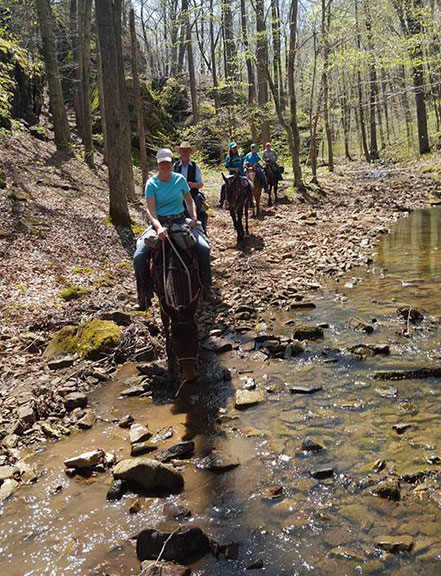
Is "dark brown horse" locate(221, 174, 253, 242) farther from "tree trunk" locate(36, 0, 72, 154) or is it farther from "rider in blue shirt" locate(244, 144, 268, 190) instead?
"tree trunk" locate(36, 0, 72, 154)

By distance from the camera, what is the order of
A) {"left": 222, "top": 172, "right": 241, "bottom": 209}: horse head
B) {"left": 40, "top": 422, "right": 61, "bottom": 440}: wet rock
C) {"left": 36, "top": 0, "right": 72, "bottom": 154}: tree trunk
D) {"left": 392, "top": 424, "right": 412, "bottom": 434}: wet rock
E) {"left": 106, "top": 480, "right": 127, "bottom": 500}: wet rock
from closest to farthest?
{"left": 106, "top": 480, "right": 127, "bottom": 500}: wet rock, {"left": 392, "top": 424, "right": 412, "bottom": 434}: wet rock, {"left": 40, "top": 422, "right": 61, "bottom": 440}: wet rock, {"left": 222, "top": 172, "right": 241, "bottom": 209}: horse head, {"left": 36, "top": 0, "right": 72, "bottom": 154}: tree trunk

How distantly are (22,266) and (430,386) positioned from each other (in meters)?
7.54

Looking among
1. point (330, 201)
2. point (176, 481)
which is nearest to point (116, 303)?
point (176, 481)

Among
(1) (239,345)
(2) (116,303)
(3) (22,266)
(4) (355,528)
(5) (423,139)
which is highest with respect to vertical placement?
(5) (423,139)

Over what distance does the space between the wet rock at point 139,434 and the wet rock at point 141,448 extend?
0.07 metres

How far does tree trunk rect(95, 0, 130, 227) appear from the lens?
12.1 metres

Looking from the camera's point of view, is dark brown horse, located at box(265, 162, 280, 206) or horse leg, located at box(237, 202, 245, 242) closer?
horse leg, located at box(237, 202, 245, 242)

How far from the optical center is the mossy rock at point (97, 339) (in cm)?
647

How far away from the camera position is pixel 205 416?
197 inches

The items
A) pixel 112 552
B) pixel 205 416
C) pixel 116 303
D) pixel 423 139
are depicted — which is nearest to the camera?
pixel 112 552

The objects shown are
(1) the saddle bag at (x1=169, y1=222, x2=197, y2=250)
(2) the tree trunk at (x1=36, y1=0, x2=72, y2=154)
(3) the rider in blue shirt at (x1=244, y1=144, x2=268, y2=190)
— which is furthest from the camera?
(2) the tree trunk at (x1=36, y1=0, x2=72, y2=154)

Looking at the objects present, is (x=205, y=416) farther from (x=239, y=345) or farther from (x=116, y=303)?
(x=116, y=303)

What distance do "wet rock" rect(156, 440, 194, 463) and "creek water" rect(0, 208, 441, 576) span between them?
6.6 inches

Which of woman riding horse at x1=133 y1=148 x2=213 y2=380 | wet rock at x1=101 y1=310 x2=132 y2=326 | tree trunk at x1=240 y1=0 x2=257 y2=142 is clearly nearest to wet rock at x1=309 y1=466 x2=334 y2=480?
woman riding horse at x1=133 y1=148 x2=213 y2=380
